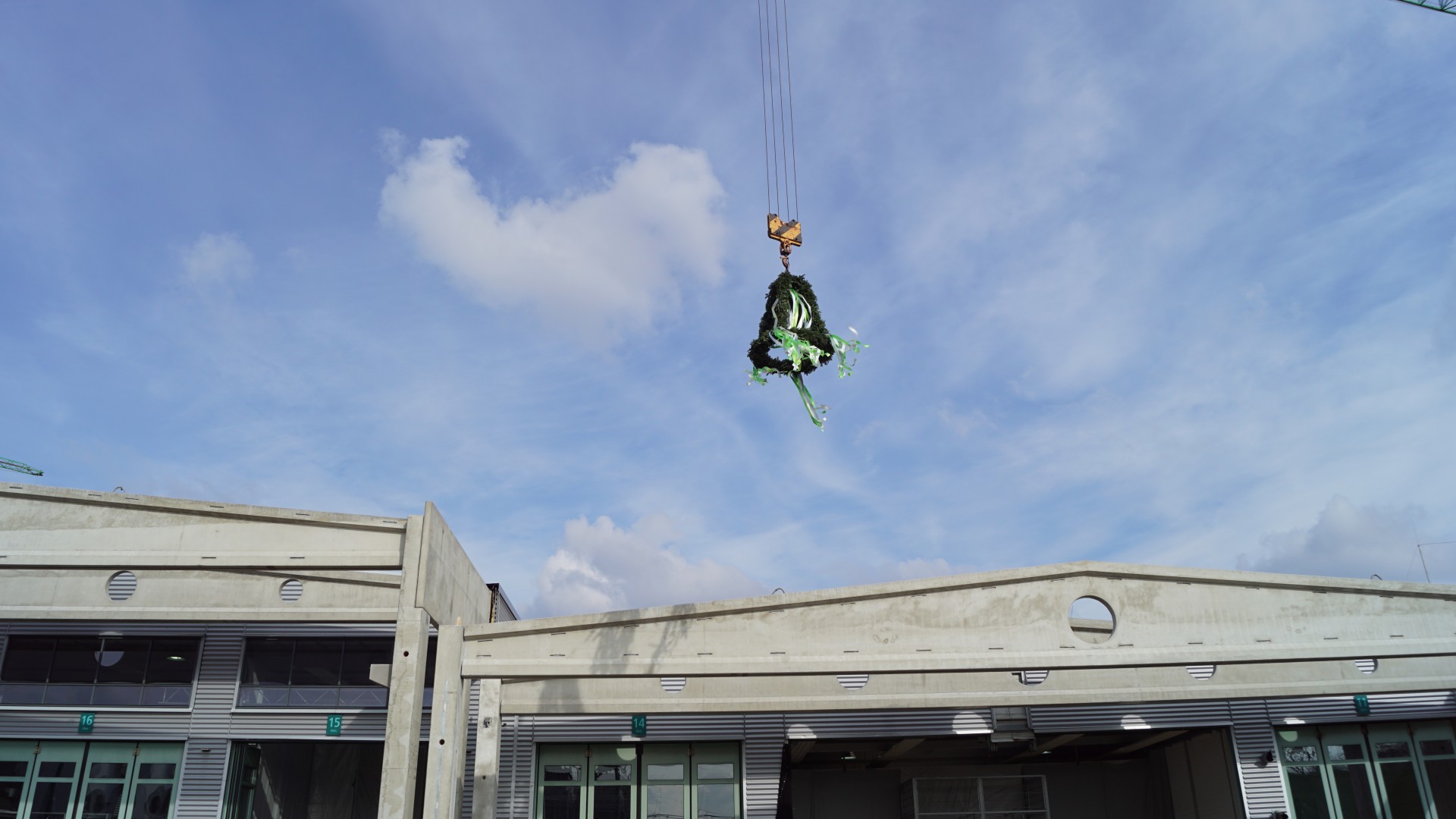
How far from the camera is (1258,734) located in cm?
2486

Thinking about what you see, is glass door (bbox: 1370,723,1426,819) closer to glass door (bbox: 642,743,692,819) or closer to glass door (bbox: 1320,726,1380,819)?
glass door (bbox: 1320,726,1380,819)

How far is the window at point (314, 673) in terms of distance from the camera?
26.4 m

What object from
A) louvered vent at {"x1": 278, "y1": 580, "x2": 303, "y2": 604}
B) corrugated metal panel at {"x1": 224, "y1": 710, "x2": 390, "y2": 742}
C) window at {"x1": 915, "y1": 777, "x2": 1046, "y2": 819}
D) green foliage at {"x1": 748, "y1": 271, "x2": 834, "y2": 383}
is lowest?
window at {"x1": 915, "y1": 777, "x2": 1046, "y2": 819}

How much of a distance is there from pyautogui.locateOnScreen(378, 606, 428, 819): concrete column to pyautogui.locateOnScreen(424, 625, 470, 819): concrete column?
0.41m

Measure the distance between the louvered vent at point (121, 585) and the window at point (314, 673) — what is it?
10.2 ft

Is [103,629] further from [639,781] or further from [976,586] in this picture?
[976,586]

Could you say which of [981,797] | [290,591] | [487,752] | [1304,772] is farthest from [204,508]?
[1304,772]

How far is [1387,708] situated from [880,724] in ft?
38.9

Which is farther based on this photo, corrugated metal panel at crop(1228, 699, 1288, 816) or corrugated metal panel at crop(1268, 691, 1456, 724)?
corrugated metal panel at crop(1268, 691, 1456, 724)

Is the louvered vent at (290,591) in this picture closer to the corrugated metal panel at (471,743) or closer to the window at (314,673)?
the window at (314,673)

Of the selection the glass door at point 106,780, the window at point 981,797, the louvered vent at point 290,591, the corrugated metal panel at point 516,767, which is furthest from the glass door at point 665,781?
the glass door at point 106,780

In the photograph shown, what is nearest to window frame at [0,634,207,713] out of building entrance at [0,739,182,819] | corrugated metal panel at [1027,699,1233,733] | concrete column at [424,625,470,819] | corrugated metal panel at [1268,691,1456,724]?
building entrance at [0,739,182,819]

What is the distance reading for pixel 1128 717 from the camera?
2483cm

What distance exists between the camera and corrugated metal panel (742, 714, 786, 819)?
24.3 meters
